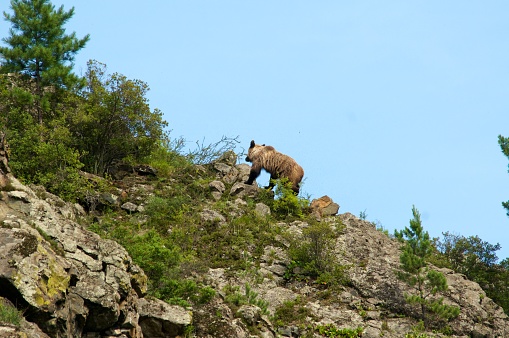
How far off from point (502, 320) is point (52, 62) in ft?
54.0

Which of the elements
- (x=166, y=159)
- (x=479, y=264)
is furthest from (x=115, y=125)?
(x=479, y=264)

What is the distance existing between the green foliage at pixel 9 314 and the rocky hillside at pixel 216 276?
4cm

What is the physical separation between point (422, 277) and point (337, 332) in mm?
3072

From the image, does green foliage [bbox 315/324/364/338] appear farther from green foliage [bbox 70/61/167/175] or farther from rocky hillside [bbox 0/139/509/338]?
green foliage [bbox 70/61/167/175]

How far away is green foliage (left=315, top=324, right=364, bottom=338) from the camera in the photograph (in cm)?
1750

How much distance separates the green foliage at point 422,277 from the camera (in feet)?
60.1

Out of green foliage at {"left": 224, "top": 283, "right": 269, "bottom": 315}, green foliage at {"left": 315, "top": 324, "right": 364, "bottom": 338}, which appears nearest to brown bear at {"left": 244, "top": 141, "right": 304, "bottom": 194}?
green foliage at {"left": 315, "top": 324, "right": 364, "bottom": 338}

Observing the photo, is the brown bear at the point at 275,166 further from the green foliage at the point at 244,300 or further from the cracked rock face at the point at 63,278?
the cracked rock face at the point at 63,278

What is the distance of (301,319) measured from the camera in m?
18.0

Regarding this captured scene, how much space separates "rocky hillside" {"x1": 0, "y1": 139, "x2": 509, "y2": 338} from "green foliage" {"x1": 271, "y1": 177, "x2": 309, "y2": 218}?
46 centimetres

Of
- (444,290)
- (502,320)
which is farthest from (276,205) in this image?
(502,320)

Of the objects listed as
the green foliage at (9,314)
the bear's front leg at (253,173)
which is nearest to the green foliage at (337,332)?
the bear's front leg at (253,173)

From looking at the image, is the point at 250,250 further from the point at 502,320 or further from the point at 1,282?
the point at 1,282

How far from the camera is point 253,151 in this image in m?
27.3
